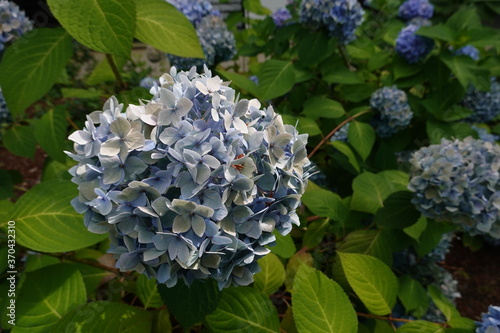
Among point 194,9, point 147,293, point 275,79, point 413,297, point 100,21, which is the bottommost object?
point 413,297

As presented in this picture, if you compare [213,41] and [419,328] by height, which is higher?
[213,41]

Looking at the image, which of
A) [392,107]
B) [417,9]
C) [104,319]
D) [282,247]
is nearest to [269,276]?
[282,247]

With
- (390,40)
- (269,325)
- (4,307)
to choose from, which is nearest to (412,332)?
(269,325)

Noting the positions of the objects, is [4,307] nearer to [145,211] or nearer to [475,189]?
[145,211]

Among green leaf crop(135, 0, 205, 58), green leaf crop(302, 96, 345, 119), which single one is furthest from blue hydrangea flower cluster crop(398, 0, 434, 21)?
green leaf crop(135, 0, 205, 58)

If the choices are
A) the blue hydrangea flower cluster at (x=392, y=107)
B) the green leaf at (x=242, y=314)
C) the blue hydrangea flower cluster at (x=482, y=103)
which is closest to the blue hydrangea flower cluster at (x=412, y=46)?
the blue hydrangea flower cluster at (x=392, y=107)

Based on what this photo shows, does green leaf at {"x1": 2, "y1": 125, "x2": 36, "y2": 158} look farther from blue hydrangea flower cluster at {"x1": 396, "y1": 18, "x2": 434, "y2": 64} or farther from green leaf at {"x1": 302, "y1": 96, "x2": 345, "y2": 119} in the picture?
blue hydrangea flower cluster at {"x1": 396, "y1": 18, "x2": 434, "y2": 64}

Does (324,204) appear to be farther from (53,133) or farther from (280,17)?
(280,17)
